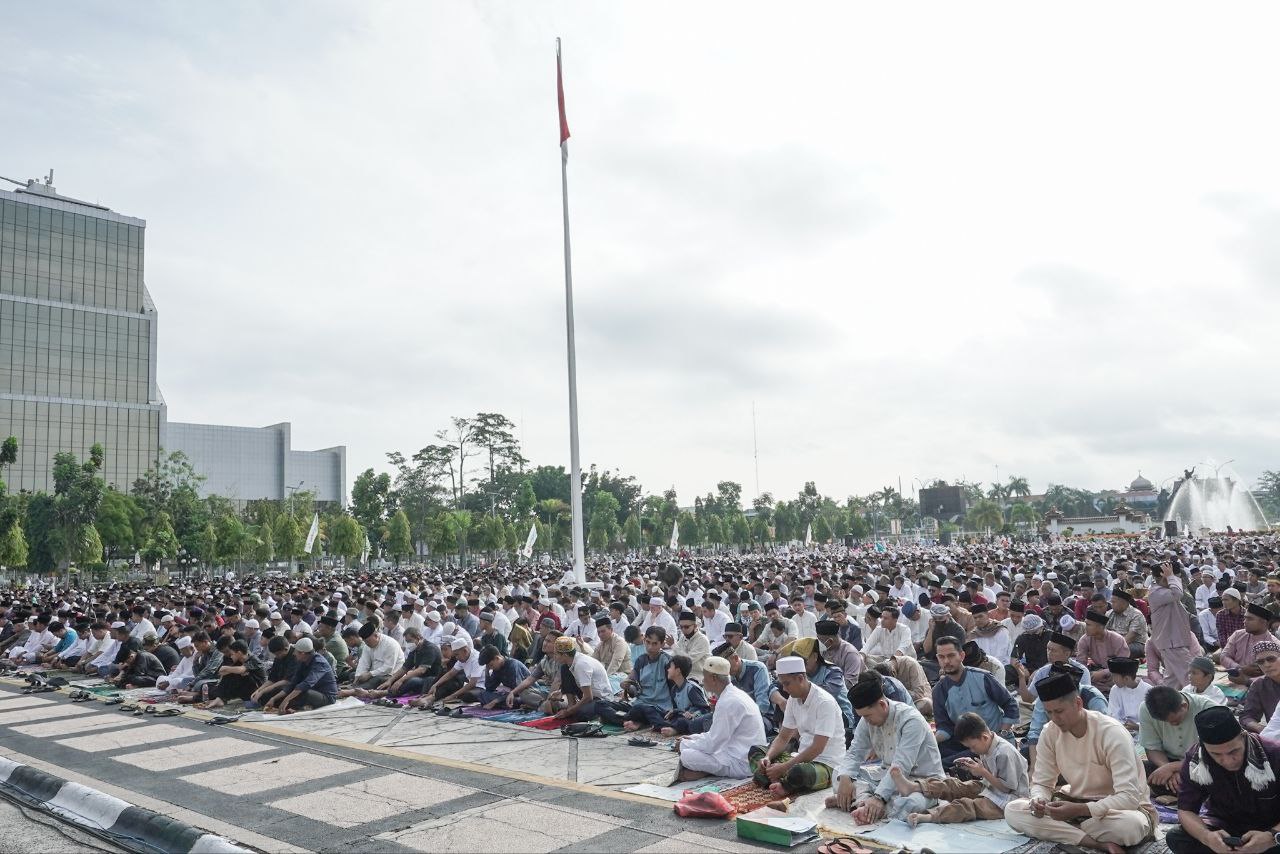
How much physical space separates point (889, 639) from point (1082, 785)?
223 inches

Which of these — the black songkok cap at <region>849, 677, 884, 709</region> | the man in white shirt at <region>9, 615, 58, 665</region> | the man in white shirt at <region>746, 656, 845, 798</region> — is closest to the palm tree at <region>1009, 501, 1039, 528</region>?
the man in white shirt at <region>9, 615, 58, 665</region>

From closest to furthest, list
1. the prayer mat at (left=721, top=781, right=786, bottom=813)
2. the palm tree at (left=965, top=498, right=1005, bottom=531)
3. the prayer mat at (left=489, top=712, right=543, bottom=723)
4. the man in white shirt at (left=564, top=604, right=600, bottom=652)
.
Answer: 1. the prayer mat at (left=721, top=781, right=786, bottom=813)
2. the prayer mat at (left=489, top=712, right=543, bottom=723)
3. the man in white shirt at (left=564, top=604, right=600, bottom=652)
4. the palm tree at (left=965, top=498, right=1005, bottom=531)

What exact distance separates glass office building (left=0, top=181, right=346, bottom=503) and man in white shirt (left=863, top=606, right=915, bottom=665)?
258 feet

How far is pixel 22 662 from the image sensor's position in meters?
16.9

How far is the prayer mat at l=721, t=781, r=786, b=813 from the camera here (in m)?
6.41

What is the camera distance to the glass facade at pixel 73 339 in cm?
7312

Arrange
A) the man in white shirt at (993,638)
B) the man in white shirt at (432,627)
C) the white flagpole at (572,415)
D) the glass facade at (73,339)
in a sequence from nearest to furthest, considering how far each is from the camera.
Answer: the man in white shirt at (993,638) → the man in white shirt at (432,627) → the white flagpole at (572,415) → the glass facade at (73,339)

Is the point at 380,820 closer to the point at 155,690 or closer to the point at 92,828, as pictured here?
the point at 92,828

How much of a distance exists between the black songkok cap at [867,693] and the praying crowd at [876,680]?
15 millimetres

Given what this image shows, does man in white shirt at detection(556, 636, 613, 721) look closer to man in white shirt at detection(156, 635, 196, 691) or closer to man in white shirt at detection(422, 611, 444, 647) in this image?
man in white shirt at detection(422, 611, 444, 647)

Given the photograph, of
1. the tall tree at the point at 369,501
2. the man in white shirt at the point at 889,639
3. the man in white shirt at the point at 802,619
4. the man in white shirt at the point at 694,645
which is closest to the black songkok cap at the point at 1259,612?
the man in white shirt at the point at 889,639

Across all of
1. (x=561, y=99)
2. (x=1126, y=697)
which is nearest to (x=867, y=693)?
(x=1126, y=697)

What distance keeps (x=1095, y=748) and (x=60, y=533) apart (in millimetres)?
40356

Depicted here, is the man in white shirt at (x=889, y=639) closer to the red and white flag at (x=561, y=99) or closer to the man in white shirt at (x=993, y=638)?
the man in white shirt at (x=993, y=638)
